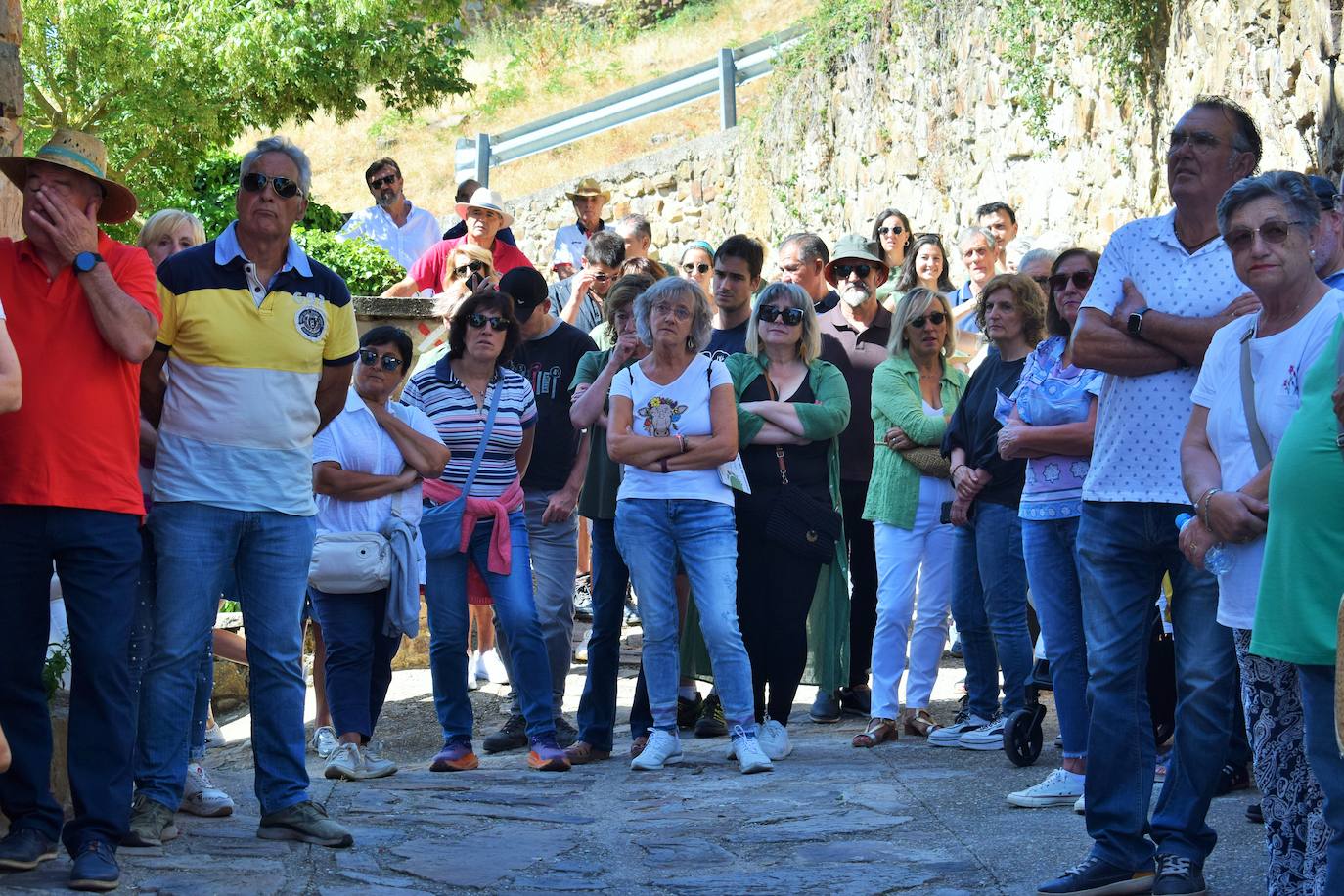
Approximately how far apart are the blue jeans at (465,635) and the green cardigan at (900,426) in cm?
175

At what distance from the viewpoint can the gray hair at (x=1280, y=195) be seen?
13.5ft

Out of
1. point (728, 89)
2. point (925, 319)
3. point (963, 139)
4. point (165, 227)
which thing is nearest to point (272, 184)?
point (165, 227)

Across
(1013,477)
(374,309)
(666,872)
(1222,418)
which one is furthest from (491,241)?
(1222,418)

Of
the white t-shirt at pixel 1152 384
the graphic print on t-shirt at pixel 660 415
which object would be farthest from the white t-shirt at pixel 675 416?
the white t-shirt at pixel 1152 384

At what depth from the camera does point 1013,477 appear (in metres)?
7.01

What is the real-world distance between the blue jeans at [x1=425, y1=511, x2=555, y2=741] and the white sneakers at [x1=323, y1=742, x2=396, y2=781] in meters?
0.35

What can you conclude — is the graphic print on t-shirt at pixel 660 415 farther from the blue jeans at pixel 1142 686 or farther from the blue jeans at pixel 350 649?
the blue jeans at pixel 1142 686

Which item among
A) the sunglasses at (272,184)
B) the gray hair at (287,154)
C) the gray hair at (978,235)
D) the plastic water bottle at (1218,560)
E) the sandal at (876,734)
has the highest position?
the gray hair at (978,235)

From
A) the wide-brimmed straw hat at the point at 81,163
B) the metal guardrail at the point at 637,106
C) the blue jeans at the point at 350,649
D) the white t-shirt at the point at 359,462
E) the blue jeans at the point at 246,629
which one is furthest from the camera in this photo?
the metal guardrail at the point at 637,106

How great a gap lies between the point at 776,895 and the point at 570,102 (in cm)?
2682

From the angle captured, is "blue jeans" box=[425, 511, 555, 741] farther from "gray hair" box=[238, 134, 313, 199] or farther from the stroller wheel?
"gray hair" box=[238, 134, 313, 199]

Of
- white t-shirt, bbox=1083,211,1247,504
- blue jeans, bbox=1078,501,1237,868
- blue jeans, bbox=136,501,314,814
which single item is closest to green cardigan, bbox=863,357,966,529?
white t-shirt, bbox=1083,211,1247,504

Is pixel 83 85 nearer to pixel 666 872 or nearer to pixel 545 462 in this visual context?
pixel 545 462

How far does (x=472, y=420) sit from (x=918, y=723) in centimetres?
249
